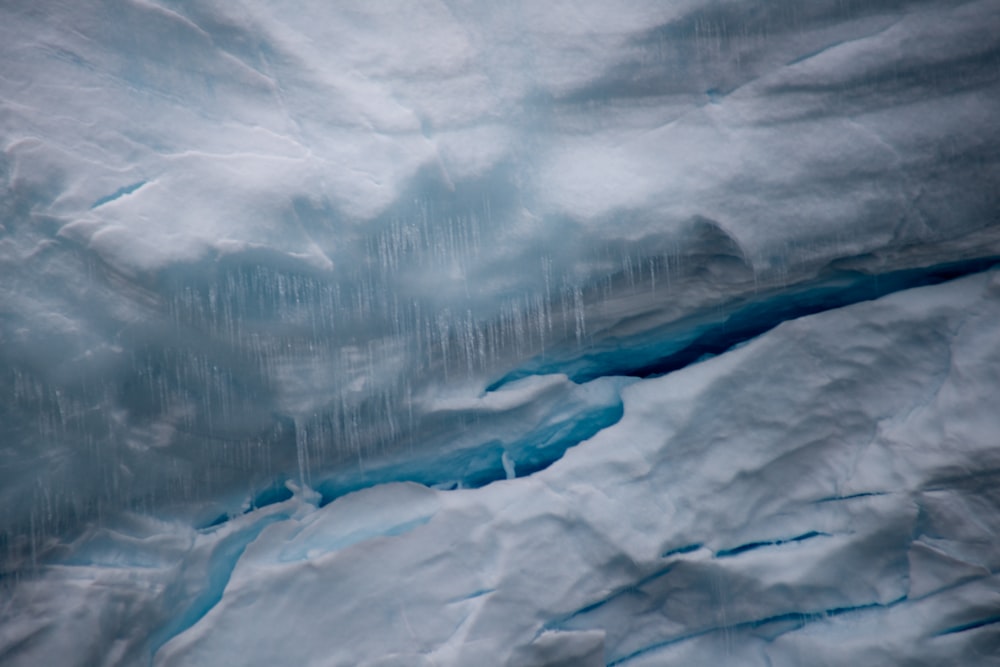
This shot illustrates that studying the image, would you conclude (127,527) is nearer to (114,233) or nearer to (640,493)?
(114,233)

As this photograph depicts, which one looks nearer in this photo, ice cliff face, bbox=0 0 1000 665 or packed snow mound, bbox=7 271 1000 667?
ice cliff face, bbox=0 0 1000 665

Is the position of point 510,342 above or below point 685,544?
above

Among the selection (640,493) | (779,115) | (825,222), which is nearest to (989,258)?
(825,222)

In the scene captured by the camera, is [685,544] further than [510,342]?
No

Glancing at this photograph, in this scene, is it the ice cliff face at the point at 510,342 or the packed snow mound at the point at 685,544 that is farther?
the packed snow mound at the point at 685,544
